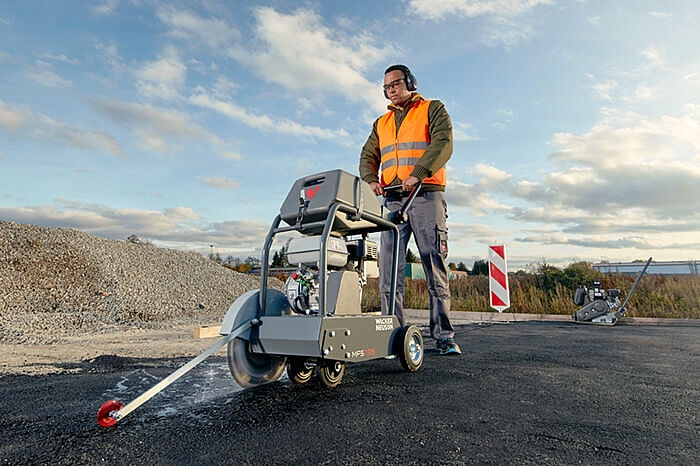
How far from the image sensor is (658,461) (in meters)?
1.59

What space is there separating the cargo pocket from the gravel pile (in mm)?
4828

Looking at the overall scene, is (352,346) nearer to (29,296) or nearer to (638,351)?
(638,351)

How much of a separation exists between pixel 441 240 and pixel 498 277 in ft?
15.2

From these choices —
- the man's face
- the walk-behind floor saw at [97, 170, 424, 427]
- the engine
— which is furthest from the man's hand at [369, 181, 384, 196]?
the engine

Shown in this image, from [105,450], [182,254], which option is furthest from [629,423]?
[182,254]

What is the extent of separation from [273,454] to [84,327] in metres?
7.20

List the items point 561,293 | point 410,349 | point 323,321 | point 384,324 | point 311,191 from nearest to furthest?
point 323,321 → point 311,191 → point 384,324 → point 410,349 → point 561,293

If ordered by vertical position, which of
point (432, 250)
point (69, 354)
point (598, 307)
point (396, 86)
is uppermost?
point (396, 86)

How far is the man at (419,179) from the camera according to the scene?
372 centimetres

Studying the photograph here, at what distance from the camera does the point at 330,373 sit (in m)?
2.65

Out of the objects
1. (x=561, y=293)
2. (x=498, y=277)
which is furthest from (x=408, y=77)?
(x=561, y=293)

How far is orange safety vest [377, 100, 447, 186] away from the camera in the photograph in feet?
12.9

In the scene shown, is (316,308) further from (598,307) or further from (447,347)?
(598,307)

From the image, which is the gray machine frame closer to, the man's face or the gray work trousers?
the gray work trousers
